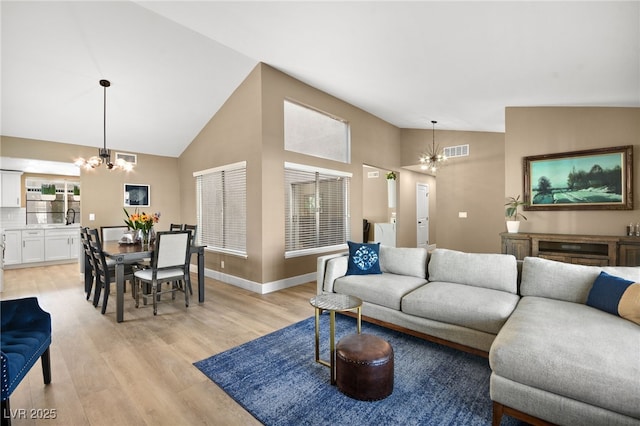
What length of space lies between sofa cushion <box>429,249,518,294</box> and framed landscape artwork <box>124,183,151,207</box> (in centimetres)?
607

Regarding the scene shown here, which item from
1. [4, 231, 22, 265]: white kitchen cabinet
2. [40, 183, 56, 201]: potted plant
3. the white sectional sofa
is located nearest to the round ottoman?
the white sectional sofa

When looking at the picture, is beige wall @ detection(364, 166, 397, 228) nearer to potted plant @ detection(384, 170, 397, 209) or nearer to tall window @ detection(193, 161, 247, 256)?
potted plant @ detection(384, 170, 397, 209)

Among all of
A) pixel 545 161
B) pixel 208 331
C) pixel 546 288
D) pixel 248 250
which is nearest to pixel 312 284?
pixel 248 250

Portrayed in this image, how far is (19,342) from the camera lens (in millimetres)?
1766

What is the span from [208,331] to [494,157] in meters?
6.50

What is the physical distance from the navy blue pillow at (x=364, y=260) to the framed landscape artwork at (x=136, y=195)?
203 inches

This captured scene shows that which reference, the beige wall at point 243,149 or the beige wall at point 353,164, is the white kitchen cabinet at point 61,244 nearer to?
the beige wall at point 353,164

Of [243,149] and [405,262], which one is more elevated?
[243,149]

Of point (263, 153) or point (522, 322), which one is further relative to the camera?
point (263, 153)

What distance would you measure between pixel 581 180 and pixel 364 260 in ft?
12.4

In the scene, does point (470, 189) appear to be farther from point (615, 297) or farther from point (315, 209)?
point (615, 297)

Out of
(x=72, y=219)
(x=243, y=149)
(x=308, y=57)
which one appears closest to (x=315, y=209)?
(x=243, y=149)

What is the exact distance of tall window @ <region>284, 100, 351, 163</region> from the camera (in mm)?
4965

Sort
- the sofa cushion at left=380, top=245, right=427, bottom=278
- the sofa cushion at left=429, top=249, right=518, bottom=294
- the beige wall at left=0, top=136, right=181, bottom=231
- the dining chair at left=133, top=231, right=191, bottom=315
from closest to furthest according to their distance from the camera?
the sofa cushion at left=429, top=249, right=518, bottom=294, the sofa cushion at left=380, top=245, right=427, bottom=278, the dining chair at left=133, top=231, right=191, bottom=315, the beige wall at left=0, top=136, right=181, bottom=231
